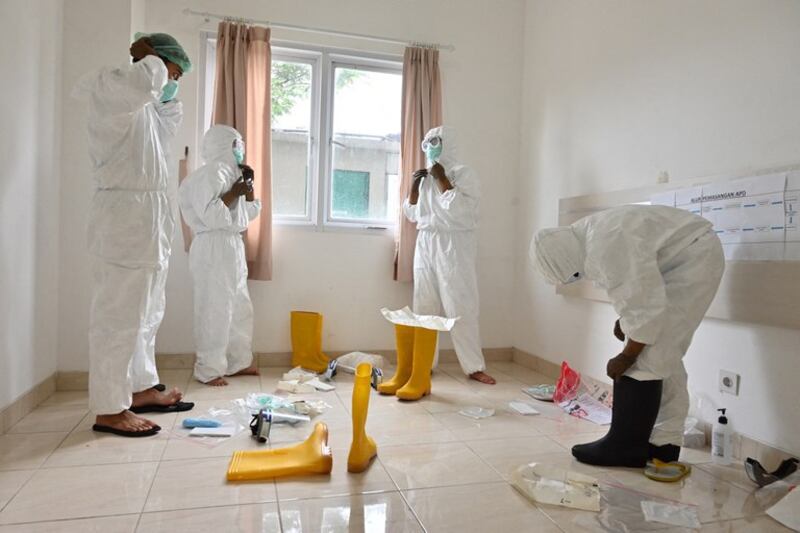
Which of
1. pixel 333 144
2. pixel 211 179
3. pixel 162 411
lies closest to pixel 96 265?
pixel 162 411

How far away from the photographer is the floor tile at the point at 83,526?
145 centimetres

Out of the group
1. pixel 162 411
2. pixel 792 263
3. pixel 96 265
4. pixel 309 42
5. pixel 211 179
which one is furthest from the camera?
pixel 309 42

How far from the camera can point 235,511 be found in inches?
62.2

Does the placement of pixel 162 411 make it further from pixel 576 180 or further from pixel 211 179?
pixel 576 180

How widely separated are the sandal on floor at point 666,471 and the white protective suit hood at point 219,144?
2.80 metres

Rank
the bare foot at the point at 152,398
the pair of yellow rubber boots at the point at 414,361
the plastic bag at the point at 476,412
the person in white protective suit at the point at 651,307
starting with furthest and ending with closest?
the pair of yellow rubber boots at the point at 414,361, the plastic bag at the point at 476,412, the bare foot at the point at 152,398, the person in white protective suit at the point at 651,307

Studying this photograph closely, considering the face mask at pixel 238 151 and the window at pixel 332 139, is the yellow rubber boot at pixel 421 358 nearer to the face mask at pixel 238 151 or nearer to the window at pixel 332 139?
the window at pixel 332 139

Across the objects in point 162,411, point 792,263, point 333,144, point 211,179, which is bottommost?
point 162,411

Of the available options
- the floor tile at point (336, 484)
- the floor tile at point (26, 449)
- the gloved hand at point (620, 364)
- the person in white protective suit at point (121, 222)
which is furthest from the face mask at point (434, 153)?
the floor tile at point (26, 449)

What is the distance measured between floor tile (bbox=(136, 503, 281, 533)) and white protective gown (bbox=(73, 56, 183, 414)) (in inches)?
32.2

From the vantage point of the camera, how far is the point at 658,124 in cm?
262

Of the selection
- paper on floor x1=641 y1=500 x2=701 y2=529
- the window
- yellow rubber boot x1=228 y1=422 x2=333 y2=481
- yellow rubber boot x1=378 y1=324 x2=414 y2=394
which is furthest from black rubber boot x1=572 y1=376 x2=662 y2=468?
the window

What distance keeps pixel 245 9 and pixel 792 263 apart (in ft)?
11.4

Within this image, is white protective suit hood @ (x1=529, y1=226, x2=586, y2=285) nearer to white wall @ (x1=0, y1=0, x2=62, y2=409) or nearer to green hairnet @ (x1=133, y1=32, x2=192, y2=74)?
green hairnet @ (x1=133, y1=32, x2=192, y2=74)
